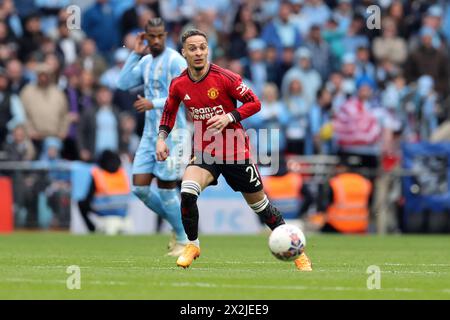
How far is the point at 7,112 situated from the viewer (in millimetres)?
23375

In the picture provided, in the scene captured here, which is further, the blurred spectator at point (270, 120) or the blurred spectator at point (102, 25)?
the blurred spectator at point (102, 25)

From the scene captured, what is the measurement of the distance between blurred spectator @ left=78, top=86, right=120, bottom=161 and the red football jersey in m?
10.9

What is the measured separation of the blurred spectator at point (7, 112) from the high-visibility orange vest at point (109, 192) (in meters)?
1.75

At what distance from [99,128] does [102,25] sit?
137 inches

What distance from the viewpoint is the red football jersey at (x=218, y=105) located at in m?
12.8

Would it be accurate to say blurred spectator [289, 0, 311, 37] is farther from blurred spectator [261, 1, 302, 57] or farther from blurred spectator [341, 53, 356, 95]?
blurred spectator [341, 53, 356, 95]

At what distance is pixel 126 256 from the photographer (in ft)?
49.8

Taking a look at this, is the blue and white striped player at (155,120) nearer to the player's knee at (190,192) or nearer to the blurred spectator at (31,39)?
the player's knee at (190,192)

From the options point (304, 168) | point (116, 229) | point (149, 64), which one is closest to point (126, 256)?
point (149, 64)

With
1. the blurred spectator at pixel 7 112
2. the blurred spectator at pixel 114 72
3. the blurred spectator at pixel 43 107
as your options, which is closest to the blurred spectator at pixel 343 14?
the blurred spectator at pixel 114 72

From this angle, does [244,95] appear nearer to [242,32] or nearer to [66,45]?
[66,45]

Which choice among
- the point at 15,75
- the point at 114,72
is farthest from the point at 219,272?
the point at 114,72

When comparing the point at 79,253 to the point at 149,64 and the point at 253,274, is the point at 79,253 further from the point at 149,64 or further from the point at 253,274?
the point at 253,274

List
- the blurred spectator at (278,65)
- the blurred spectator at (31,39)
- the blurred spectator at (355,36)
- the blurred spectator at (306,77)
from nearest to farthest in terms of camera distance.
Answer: the blurred spectator at (31,39), the blurred spectator at (306,77), the blurred spectator at (278,65), the blurred spectator at (355,36)
